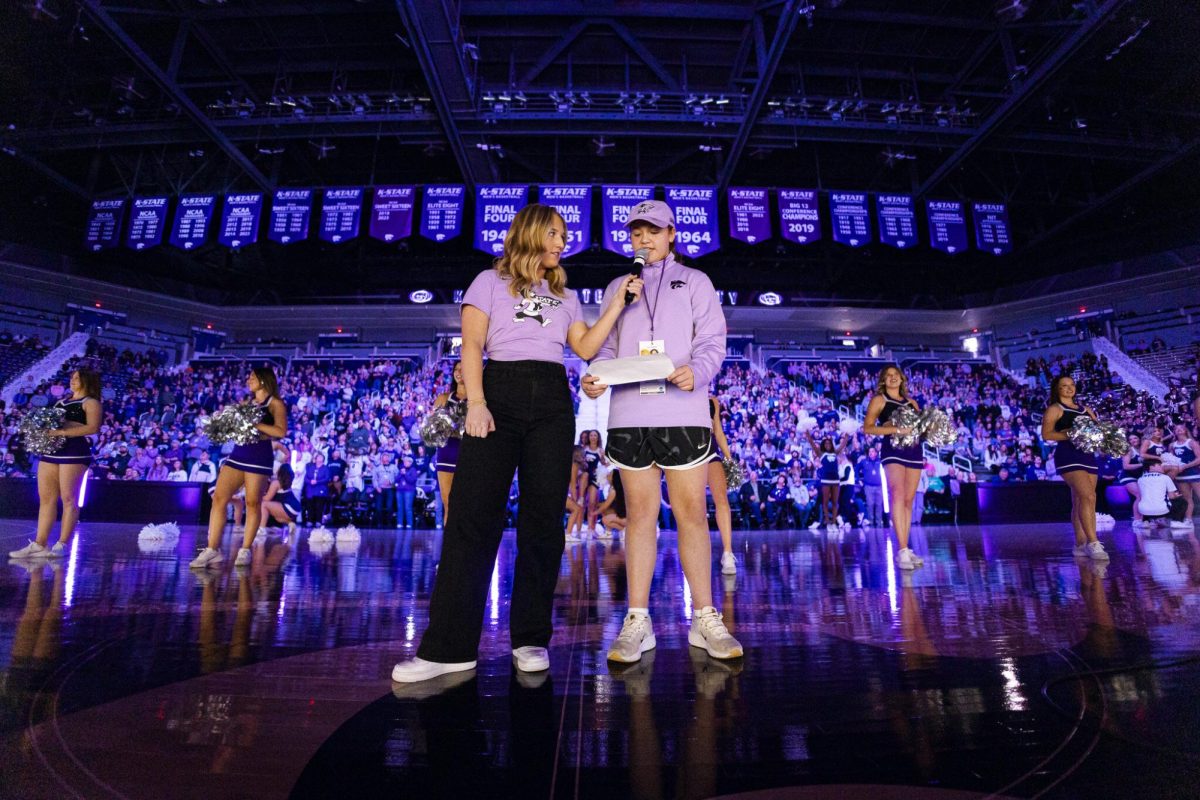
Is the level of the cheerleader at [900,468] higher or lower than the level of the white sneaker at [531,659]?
higher

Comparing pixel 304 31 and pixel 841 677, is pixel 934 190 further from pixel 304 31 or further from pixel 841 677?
pixel 841 677

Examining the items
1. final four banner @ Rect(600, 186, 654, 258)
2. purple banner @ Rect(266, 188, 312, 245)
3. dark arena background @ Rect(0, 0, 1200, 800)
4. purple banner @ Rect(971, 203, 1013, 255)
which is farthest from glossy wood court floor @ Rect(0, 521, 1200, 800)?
purple banner @ Rect(971, 203, 1013, 255)

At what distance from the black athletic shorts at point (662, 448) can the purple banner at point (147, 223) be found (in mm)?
16663

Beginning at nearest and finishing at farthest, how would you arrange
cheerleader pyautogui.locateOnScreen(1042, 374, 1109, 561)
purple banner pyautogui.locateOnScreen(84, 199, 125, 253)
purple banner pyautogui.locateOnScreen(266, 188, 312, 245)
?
1. cheerleader pyautogui.locateOnScreen(1042, 374, 1109, 561)
2. purple banner pyautogui.locateOnScreen(266, 188, 312, 245)
3. purple banner pyautogui.locateOnScreen(84, 199, 125, 253)

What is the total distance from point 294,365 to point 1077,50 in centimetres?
2210

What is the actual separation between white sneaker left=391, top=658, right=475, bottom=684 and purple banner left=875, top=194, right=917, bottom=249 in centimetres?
1504

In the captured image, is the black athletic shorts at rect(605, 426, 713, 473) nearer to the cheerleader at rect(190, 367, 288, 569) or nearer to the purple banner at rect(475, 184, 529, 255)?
the cheerleader at rect(190, 367, 288, 569)

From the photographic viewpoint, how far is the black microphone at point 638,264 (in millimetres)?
2271

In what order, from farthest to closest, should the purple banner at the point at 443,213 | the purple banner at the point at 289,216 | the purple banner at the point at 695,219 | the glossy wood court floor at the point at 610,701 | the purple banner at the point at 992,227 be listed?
1. the purple banner at the point at 992,227
2. the purple banner at the point at 289,216
3. the purple banner at the point at 443,213
4. the purple banner at the point at 695,219
5. the glossy wood court floor at the point at 610,701

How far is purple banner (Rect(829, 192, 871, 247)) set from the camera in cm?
1434

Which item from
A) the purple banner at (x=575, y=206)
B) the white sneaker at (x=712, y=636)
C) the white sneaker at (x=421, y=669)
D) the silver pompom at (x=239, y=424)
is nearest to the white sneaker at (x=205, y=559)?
the silver pompom at (x=239, y=424)

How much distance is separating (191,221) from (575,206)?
30.7 feet

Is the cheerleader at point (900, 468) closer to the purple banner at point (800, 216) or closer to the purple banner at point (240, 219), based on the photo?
the purple banner at point (800, 216)

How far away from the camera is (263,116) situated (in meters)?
14.0
